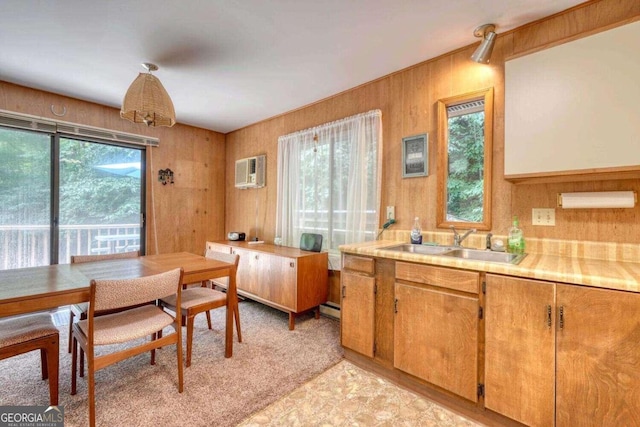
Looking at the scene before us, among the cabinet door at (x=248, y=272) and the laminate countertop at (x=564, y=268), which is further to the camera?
the cabinet door at (x=248, y=272)

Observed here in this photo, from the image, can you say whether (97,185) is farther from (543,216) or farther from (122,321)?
(543,216)

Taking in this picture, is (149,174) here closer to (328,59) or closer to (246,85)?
(246,85)

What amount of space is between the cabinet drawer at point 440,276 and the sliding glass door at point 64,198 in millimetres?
3608

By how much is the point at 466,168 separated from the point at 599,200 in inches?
31.3

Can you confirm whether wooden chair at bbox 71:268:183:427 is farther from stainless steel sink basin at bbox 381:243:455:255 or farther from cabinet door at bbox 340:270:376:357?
stainless steel sink basin at bbox 381:243:455:255

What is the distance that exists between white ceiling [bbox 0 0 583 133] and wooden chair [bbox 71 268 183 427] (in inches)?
66.5

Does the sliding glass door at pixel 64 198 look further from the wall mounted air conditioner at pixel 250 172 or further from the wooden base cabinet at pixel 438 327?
the wooden base cabinet at pixel 438 327

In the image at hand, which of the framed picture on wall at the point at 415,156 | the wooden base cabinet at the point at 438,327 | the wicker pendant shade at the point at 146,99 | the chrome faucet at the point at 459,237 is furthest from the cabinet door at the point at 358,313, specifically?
the wicker pendant shade at the point at 146,99

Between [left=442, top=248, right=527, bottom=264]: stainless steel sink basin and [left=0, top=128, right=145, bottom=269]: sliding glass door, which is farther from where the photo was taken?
[left=0, top=128, right=145, bottom=269]: sliding glass door

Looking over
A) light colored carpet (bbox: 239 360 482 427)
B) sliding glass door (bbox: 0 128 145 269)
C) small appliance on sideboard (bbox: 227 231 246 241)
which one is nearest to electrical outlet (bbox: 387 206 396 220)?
light colored carpet (bbox: 239 360 482 427)

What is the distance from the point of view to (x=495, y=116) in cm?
204

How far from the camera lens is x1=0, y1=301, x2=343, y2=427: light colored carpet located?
1610 millimetres

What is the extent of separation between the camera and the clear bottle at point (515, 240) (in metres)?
1.87

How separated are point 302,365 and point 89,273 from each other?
5.28ft
